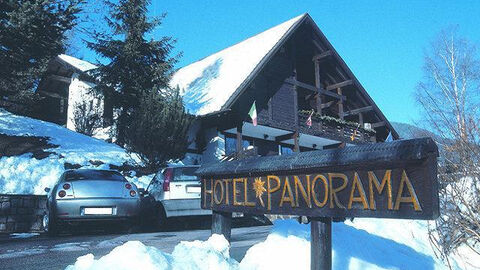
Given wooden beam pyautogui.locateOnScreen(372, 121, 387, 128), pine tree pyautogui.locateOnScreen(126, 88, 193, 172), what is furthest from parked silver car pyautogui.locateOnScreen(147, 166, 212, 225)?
wooden beam pyautogui.locateOnScreen(372, 121, 387, 128)

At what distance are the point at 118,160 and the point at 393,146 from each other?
1316cm

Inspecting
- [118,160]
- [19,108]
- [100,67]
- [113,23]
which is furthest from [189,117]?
[19,108]

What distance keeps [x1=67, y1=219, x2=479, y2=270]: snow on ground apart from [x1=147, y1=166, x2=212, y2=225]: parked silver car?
4622 millimetres

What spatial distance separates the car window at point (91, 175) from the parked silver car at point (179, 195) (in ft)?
3.53

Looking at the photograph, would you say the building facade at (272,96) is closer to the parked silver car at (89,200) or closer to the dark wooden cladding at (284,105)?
the dark wooden cladding at (284,105)

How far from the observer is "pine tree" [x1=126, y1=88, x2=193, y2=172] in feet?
43.4

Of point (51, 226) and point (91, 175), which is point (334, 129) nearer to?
point (91, 175)

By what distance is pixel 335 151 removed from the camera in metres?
3.01

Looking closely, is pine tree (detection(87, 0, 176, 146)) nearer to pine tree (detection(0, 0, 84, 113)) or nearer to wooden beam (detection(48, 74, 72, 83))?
pine tree (detection(0, 0, 84, 113))

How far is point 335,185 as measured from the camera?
116 inches

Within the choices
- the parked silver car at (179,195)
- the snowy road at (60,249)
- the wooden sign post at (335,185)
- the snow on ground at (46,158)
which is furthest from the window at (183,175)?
the wooden sign post at (335,185)

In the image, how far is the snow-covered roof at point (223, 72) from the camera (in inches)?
642

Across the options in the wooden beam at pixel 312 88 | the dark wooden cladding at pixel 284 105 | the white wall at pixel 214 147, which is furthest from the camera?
the wooden beam at pixel 312 88

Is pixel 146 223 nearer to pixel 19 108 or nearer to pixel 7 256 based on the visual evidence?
pixel 7 256
